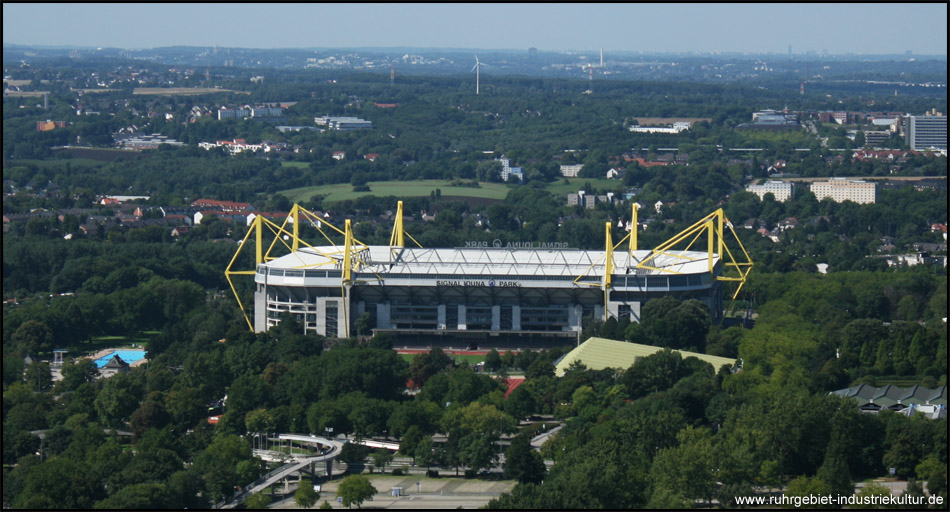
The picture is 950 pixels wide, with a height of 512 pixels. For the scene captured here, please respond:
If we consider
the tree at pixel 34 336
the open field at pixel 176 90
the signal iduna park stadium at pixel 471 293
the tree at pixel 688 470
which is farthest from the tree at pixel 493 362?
the open field at pixel 176 90

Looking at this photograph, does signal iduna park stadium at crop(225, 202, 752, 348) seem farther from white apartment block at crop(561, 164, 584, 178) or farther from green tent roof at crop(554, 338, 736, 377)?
white apartment block at crop(561, 164, 584, 178)

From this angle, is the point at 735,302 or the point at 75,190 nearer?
the point at 735,302

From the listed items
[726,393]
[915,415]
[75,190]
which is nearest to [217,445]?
[726,393]

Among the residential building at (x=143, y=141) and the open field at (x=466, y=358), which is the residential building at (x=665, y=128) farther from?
the open field at (x=466, y=358)

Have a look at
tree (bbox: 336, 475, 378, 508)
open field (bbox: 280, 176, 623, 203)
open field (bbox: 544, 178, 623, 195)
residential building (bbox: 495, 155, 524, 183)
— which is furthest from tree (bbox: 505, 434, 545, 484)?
residential building (bbox: 495, 155, 524, 183)

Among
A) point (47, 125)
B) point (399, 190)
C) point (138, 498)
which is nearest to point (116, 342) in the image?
point (138, 498)

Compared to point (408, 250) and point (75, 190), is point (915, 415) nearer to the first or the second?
point (408, 250)
